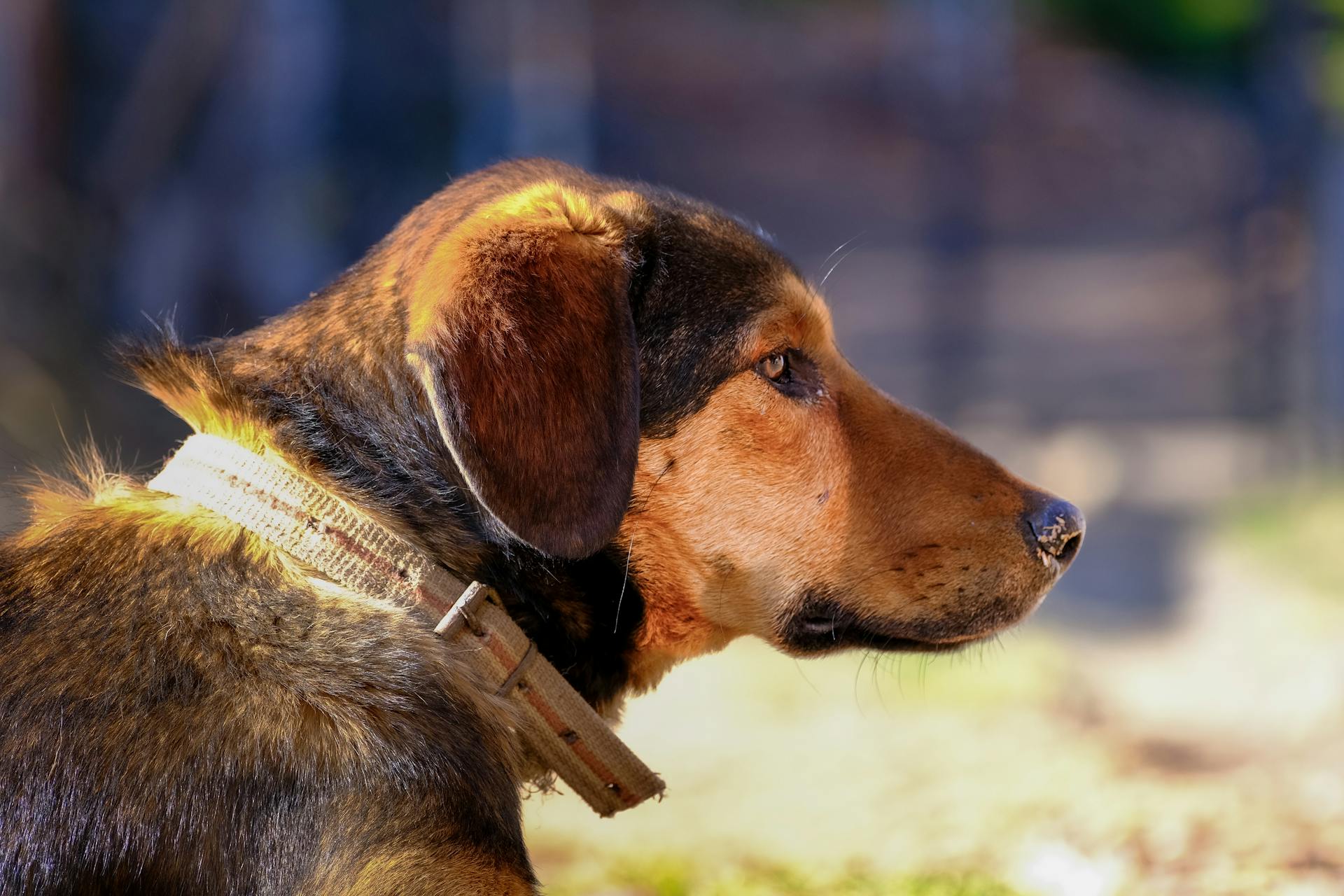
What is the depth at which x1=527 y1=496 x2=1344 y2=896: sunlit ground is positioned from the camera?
412cm

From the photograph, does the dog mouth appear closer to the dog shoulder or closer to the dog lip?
the dog lip

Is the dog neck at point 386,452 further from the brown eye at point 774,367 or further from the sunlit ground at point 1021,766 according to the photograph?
the sunlit ground at point 1021,766

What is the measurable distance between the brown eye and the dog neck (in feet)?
1.92

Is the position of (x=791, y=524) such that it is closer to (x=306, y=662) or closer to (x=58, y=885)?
(x=306, y=662)

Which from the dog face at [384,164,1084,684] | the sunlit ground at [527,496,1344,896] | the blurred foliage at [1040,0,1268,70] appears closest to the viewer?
the dog face at [384,164,1084,684]

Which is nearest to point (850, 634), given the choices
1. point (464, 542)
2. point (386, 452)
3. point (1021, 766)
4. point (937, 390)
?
point (464, 542)

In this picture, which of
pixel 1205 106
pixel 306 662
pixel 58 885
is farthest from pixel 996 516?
pixel 1205 106

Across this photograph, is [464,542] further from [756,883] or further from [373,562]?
[756,883]

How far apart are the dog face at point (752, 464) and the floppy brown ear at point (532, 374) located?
13 millimetres

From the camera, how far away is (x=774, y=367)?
3.44 meters

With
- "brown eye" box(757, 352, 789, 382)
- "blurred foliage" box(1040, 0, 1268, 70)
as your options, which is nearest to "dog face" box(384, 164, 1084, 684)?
"brown eye" box(757, 352, 789, 382)

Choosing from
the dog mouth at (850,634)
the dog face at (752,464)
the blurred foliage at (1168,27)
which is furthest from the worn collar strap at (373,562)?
the blurred foliage at (1168,27)

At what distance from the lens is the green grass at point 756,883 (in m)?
3.86

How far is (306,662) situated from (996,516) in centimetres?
166
